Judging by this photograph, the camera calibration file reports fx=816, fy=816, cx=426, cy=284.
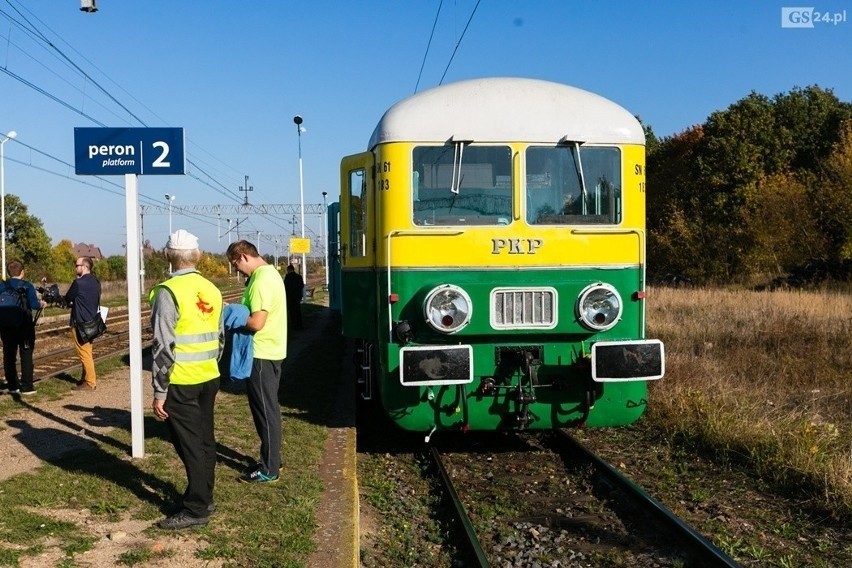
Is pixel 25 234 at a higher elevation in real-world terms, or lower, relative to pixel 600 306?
higher

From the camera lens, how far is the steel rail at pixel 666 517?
495 centimetres

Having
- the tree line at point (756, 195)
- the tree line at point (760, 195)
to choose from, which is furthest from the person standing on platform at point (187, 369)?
the tree line at point (760, 195)

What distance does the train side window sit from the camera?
7.63 metres

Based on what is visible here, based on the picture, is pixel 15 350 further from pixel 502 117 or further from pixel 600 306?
pixel 600 306

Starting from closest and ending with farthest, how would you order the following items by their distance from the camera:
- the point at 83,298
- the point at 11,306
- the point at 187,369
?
the point at 187,369, the point at 11,306, the point at 83,298

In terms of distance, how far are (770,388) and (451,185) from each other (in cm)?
629

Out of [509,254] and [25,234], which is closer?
[509,254]

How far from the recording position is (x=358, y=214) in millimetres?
7902

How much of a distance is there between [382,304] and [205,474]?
8.29 ft

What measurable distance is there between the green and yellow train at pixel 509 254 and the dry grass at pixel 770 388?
1.28m

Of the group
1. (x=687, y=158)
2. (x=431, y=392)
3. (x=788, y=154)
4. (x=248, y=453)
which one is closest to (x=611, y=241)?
(x=431, y=392)

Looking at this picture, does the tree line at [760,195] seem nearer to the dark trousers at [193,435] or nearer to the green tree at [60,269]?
the dark trousers at [193,435]

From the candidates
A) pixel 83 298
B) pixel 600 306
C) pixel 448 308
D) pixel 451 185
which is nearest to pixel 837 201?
pixel 600 306

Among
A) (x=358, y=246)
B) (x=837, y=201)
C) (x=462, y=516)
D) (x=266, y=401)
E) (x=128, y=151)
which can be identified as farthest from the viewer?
(x=837, y=201)
